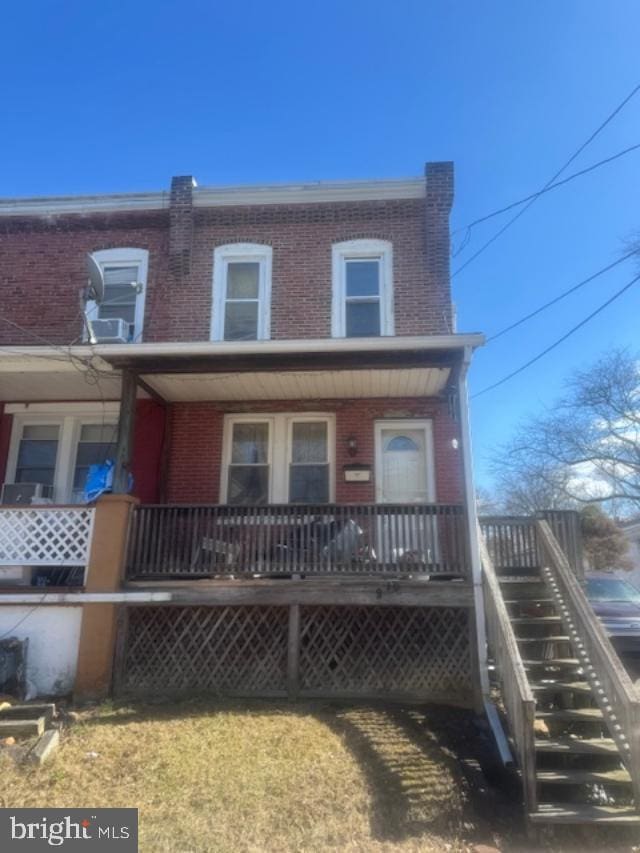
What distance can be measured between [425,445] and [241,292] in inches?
159

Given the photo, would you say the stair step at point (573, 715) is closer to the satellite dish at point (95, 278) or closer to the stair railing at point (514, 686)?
the stair railing at point (514, 686)

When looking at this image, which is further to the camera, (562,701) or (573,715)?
(562,701)

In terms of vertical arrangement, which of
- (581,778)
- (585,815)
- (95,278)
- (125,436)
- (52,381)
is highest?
(95,278)

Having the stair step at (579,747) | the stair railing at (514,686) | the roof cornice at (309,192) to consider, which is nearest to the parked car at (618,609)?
the stair railing at (514,686)

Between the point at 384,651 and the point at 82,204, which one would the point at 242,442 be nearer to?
the point at 384,651

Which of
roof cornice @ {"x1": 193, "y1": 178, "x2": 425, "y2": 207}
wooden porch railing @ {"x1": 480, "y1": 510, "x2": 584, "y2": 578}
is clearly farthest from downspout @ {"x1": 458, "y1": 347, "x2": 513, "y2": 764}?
roof cornice @ {"x1": 193, "y1": 178, "x2": 425, "y2": 207}

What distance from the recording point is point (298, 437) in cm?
893

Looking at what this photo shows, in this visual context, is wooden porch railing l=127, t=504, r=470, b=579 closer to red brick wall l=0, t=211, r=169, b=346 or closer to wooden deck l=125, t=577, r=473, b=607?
Result: wooden deck l=125, t=577, r=473, b=607

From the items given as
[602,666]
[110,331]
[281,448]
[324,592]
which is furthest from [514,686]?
[110,331]

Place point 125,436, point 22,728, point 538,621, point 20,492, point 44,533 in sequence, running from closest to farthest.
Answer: point 22,728 < point 538,621 < point 44,533 < point 125,436 < point 20,492

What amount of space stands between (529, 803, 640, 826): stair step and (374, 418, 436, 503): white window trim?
4699 millimetres

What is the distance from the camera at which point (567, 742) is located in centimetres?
458

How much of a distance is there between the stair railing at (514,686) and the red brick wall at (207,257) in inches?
175

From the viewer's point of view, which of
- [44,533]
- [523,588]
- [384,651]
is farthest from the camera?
[44,533]
